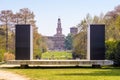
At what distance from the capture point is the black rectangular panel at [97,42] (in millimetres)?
31250

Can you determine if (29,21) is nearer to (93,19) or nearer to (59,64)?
(93,19)

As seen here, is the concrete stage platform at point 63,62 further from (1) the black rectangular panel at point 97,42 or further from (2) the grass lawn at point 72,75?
(2) the grass lawn at point 72,75

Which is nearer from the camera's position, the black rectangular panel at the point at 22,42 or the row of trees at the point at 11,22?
the black rectangular panel at the point at 22,42

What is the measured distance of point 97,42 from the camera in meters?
31.5

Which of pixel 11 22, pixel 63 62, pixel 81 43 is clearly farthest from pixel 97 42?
pixel 11 22

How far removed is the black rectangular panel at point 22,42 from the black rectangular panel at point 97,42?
222 inches

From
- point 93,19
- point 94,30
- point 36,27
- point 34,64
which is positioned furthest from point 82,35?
point 34,64

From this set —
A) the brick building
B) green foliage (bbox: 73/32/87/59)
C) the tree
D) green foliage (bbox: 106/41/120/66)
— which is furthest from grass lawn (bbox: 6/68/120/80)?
the brick building

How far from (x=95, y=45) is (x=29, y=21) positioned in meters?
16.7

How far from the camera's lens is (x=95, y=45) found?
103ft

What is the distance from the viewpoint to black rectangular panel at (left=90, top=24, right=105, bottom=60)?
3125 centimetres

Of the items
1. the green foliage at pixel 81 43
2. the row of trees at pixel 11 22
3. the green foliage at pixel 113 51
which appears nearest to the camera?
the green foliage at pixel 113 51

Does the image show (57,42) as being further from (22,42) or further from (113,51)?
(22,42)

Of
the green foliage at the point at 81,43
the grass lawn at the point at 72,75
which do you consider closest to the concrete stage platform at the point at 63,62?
the grass lawn at the point at 72,75
